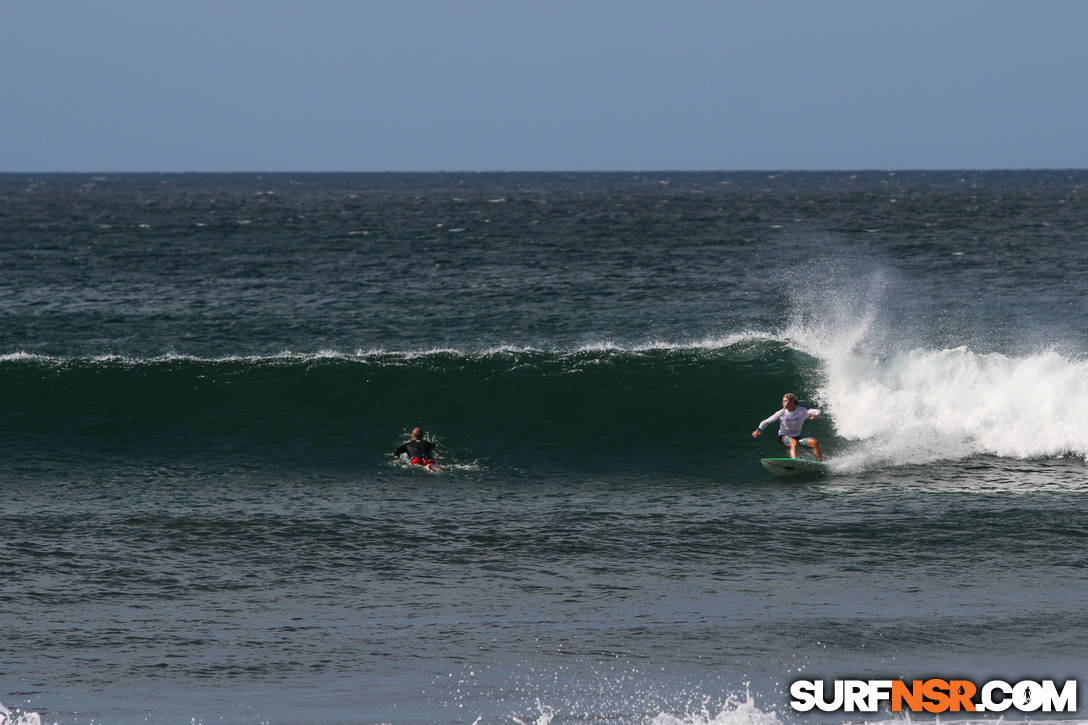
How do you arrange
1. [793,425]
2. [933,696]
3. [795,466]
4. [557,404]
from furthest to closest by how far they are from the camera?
1. [557,404]
2. [793,425]
3. [795,466]
4. [933,696]

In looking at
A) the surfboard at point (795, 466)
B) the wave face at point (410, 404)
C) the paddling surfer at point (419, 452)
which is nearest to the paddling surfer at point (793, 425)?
the surfboard at point (795, 466)

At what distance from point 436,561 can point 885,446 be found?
368 inches

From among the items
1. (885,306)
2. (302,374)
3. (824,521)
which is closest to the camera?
(824,521)

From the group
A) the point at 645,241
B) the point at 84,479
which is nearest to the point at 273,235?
the point at 645,241

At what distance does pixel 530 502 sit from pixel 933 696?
8468 millimetres

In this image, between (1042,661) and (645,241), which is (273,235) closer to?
(645,241)

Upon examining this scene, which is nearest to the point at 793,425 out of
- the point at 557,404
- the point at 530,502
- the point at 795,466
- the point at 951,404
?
the point at 795,466

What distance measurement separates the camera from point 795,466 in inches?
755

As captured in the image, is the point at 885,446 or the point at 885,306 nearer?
the point at 885,446

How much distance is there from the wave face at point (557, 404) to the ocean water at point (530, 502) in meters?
0.10

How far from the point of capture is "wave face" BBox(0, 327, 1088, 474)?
21141 millimetres

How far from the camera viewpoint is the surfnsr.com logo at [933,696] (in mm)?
10164

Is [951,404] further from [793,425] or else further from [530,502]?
[530,502]

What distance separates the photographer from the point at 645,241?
203 ft
